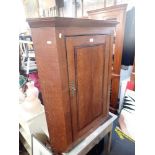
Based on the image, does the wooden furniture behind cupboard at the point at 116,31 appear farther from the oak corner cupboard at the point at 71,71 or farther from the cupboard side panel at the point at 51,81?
the cupboard side panel at the point at 51,81

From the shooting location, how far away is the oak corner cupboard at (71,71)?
66 cm

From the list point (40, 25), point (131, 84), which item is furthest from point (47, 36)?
point (131, 84)

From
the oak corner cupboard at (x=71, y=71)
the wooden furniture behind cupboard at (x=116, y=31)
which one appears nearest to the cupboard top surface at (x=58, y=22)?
the oak corner cupboard at (x=71, y=71)

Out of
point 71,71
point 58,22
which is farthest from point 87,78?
point 58,22

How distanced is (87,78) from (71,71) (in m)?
0.17

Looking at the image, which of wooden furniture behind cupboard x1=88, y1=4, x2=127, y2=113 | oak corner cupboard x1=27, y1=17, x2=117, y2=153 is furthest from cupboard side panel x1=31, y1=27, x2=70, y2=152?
wooden furniture behind cupboard x1=88, y1=4, x2=127, y2=113

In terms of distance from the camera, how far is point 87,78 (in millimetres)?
882

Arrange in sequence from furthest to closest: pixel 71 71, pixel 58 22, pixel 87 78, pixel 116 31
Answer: pixel 116 31 → pixel 87 78 → pixel 71 71 → pixel 58 22

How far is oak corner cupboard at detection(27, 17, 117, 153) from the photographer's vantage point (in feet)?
2.17

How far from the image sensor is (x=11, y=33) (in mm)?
538

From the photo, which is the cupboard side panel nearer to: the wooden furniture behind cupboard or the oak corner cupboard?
the oak corner cupboard

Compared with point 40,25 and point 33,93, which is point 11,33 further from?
point 33,93

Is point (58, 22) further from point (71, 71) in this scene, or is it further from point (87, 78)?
point (87, 78)

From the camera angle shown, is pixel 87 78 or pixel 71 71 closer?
pixel 71 71
